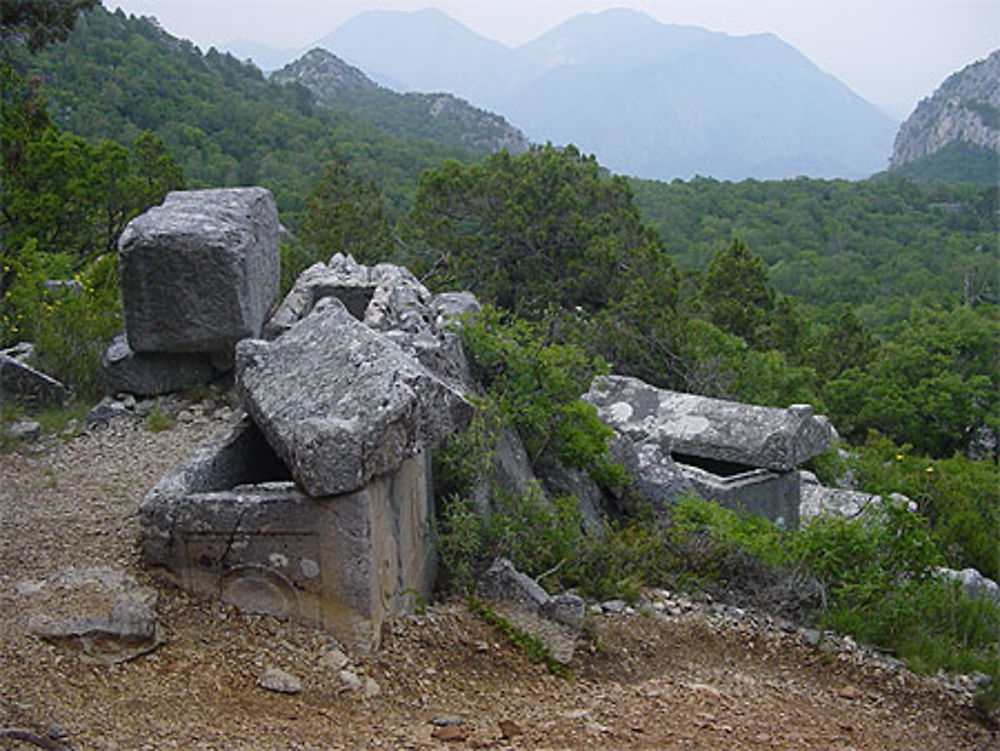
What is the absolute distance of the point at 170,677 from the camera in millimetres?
4242

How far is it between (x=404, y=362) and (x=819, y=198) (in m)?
53.8

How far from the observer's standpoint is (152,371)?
798 centimetres

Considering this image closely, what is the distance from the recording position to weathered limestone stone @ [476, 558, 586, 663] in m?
5.14

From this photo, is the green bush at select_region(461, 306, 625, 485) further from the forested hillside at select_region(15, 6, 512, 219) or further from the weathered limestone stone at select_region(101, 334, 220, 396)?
the forested hillside at select_region(15, 6, 512, 219)

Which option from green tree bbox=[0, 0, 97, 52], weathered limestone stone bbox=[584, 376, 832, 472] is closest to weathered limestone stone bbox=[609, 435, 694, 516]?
weathered limestone stone bbox=[584, 376, 832, 472]

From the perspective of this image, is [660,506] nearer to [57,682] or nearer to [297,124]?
[57,682]

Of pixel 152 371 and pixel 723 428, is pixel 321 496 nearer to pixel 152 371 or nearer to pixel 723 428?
pixel 152 371

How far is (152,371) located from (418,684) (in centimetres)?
429

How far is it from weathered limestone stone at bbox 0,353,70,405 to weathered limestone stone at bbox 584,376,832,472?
4.66m

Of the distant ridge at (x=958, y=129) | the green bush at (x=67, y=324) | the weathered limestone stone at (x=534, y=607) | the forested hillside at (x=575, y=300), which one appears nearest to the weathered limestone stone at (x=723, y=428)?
the forested hillside at (x=575, y=300)

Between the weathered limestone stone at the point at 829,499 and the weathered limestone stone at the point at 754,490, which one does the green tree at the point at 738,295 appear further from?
the weathered limestone stone at the point at 754,490

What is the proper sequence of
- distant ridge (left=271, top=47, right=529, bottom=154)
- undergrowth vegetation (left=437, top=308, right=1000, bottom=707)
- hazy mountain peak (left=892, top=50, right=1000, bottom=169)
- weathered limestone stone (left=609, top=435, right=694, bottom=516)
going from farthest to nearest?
hazy mountain peak (left=892, top=50, right=1000, bottom=169)
distant ridge (left=271, top=47, right=529, bottom=154)
weathered limestone stone (left=609, top=435, right=694, bottom=516)
undergrowth vegetation (left=437, top=308, right=1000, bottom=707)

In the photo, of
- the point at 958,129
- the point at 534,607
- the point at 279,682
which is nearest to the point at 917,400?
the point at 534,607

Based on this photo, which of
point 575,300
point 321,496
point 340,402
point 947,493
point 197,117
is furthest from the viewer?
point 197,117
